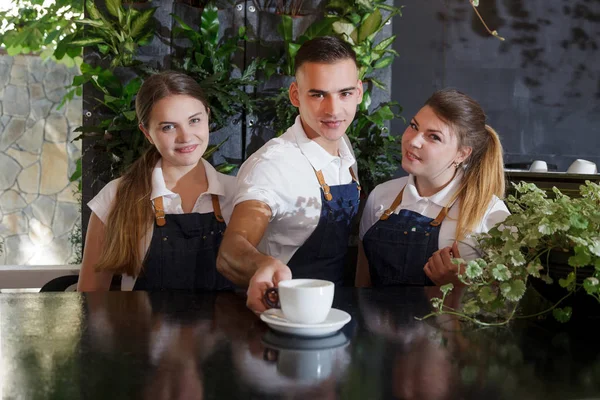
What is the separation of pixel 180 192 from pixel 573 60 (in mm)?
3051

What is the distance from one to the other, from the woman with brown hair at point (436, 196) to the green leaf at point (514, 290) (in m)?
1.06

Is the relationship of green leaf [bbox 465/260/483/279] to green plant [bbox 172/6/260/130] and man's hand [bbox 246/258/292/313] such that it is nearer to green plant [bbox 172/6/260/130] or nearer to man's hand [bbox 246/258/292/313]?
man's hand [bbox 246/258/292/313]

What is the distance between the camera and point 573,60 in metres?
4.88

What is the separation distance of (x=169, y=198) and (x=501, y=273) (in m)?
1.57

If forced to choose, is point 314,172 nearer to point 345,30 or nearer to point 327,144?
point 327,144

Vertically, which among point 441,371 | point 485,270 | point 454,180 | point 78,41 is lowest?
point 441,371

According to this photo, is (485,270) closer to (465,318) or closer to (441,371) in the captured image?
(465,318)

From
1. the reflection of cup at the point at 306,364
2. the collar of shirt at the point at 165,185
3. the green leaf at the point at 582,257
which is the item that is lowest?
the reflection of cup at the point at 306,364

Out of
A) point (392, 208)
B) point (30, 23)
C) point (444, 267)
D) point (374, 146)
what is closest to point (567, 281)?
point (444, 267)

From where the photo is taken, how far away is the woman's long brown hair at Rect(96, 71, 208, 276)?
Result: 2.73 meters

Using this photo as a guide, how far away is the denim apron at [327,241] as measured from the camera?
2.80m

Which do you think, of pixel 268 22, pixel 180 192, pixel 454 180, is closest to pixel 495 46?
pixel 268 22

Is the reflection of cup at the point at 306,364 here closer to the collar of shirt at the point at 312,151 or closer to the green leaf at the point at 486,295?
the green leaf at the point at 486,295

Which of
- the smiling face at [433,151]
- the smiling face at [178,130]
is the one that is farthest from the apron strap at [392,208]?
the smiling face at [178,130]
